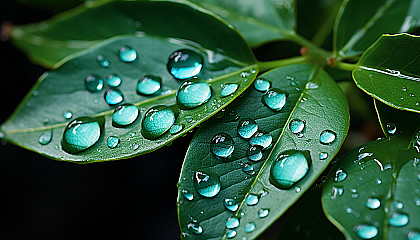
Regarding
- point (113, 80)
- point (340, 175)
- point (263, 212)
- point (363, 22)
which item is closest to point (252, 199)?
point (263, 212)

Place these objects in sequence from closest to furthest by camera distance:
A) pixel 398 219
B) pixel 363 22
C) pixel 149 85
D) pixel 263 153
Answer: pixel 398 219 → pixel 263 153 → pixel 149 85 → pixel 363 22

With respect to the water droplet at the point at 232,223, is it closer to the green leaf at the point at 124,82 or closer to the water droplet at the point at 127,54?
the green leaf at the point at 124,82

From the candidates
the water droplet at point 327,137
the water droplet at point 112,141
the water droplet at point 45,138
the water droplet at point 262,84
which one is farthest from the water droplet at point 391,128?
the water droplet at point 45,138

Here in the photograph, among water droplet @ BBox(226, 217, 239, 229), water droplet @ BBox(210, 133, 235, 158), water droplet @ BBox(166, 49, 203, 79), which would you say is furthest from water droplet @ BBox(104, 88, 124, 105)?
water droplet @ BBox(226, 217, 239, 229)

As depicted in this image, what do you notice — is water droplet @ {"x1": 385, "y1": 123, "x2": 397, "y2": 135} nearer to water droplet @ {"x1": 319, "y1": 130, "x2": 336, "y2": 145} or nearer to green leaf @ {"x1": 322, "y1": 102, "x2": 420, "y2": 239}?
green leaf @ {"x1": 322, "y1": 102, "x2": 420, "y2": 239}

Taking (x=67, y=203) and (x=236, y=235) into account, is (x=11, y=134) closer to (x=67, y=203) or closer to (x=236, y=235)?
(x=236, y=235)

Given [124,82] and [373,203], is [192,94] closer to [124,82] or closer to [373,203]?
[124,82]
